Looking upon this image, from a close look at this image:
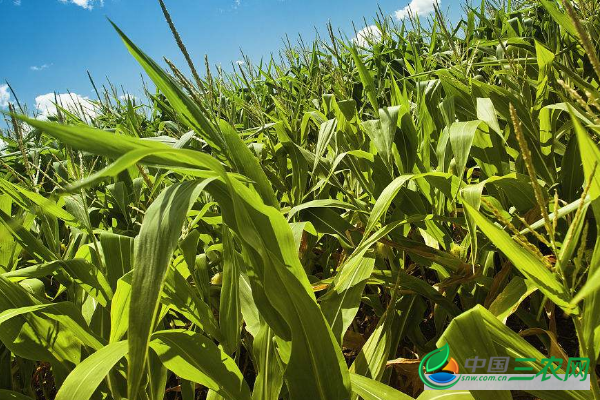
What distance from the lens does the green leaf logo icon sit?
0.59 metres

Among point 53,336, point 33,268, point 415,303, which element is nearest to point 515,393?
point 415,303

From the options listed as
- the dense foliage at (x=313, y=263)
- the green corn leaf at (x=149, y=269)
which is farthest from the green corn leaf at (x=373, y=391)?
the green corn leaf at (x=149, y=269)

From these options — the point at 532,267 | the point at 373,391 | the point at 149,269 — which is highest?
the point at 149,269

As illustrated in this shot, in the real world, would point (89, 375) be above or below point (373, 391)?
above

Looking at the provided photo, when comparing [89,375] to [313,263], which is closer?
[89,375]

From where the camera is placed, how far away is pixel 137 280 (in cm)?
45

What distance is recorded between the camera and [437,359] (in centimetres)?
62

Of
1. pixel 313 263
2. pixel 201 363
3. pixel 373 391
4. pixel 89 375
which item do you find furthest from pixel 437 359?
pixel 313 263

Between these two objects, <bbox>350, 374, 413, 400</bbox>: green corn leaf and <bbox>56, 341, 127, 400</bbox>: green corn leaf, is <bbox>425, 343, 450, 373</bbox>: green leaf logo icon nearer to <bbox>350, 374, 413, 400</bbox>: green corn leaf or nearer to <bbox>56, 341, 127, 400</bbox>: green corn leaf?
<bbox>350, 374, 413, 400</bbox>: green corn leaf

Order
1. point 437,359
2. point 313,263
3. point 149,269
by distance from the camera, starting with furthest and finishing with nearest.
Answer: point 313,263 < point 437,359 < point 149,269

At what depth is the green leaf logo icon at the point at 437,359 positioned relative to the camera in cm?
59

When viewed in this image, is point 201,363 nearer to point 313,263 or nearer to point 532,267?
point 532,267

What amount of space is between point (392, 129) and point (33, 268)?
85 centimetres

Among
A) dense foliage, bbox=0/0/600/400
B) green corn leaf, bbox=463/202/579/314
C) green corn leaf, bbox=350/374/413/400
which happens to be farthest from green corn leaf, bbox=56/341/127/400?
green corn leaf, bbox=463/202/579/314
